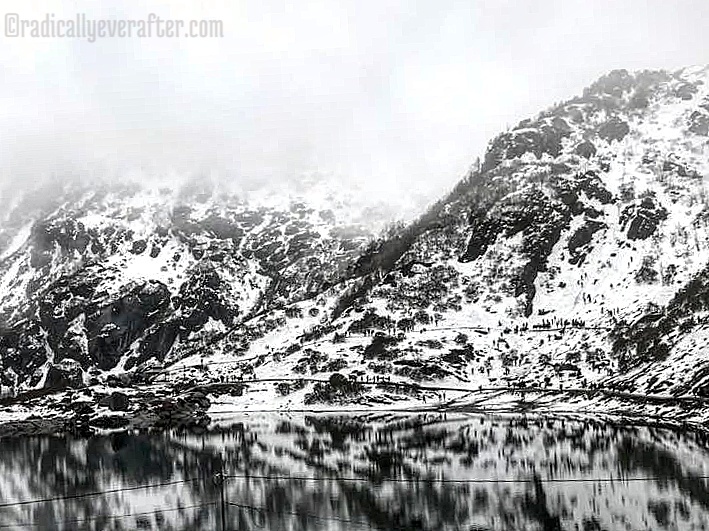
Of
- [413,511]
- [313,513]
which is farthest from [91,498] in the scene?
[413,511]

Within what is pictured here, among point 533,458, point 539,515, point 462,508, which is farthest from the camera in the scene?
point 533,458

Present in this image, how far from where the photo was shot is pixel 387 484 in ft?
345

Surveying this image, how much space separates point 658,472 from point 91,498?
7645 cm

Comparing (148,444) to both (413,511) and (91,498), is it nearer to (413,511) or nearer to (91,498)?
(91,498)

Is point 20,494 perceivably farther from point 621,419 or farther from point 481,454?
point 621,419

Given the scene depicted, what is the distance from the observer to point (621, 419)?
193m

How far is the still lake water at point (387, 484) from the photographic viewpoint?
3206 inches

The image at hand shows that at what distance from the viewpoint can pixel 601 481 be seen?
98688 mm

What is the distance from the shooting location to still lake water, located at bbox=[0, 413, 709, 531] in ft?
267

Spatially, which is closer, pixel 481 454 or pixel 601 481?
pixel 601 481

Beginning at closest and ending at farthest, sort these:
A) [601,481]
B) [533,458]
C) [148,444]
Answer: [601,481], [533,458], [148,444]

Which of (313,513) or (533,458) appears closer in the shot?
(313,513)

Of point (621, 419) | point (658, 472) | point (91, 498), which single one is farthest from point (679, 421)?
point (91, 498)

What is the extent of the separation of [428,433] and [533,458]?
190 feet
